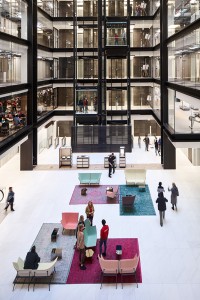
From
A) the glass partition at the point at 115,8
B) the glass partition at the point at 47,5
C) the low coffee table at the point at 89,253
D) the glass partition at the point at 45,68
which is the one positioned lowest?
the low coffee table at the point at 89,253

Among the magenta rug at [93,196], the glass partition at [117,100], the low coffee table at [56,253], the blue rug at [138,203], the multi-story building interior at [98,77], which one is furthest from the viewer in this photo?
the glass partition at [117,100]

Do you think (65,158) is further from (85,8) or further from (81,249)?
(85,8)

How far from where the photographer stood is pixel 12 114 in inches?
954

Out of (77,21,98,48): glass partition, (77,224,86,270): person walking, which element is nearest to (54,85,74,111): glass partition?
(77,21,98,48): glass partition

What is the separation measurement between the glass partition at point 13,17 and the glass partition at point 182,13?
10.2 meters

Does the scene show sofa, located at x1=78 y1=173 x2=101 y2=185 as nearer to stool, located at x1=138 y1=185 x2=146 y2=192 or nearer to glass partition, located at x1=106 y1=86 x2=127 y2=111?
stool, located at x1=138 y1=185 x2=146 y2=192

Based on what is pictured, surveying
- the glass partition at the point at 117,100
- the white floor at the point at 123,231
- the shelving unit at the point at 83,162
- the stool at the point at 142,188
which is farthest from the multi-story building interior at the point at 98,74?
the stool at the point at 142,188

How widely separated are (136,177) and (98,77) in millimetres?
11781

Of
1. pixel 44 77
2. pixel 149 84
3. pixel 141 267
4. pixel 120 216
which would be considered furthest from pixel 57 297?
pixel 149 84

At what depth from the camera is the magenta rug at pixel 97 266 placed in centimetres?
1180

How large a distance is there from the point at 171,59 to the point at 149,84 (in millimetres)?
10596

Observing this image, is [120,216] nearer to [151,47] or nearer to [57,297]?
[57,297]

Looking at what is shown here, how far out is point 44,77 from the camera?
112 feet

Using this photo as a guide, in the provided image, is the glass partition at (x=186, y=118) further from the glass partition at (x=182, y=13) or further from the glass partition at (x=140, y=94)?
the glass partition at (x=140, y=94)
